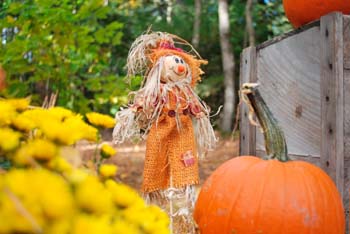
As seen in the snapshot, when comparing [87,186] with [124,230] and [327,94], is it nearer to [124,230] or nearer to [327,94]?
[124,230]

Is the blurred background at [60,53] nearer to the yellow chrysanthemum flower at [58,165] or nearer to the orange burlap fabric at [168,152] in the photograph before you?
the orange burlap fabric at [168,152]

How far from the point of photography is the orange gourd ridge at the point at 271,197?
3.54 ft

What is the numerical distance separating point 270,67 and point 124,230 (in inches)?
56.3

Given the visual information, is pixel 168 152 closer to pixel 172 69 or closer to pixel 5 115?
pixel 172 69

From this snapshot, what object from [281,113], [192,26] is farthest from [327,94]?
[192,26]

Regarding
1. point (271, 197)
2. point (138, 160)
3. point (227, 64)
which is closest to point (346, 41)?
point (271, 197)

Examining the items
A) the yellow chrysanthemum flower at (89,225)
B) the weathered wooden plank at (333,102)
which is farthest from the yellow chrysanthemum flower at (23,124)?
the weathered wooden plank at (333,102)

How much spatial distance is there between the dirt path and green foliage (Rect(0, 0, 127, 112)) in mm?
1195

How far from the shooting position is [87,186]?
301 mm

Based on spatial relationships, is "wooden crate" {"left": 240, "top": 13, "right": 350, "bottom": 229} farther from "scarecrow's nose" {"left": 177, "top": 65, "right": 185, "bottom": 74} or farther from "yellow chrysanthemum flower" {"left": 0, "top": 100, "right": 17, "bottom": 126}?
"yellow chrysanthemum flower" {"left": 0, "top": 100, "right": 17, "bottom": 126}

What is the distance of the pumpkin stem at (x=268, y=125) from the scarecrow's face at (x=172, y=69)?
550mm

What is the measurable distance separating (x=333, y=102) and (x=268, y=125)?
23cm

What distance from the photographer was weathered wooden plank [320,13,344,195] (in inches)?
49.2

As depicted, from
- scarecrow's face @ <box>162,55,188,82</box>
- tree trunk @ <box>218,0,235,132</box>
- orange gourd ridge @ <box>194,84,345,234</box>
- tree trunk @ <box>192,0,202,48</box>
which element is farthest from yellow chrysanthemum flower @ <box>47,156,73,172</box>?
tree trunk @ <box>192,0,202,48</box>
